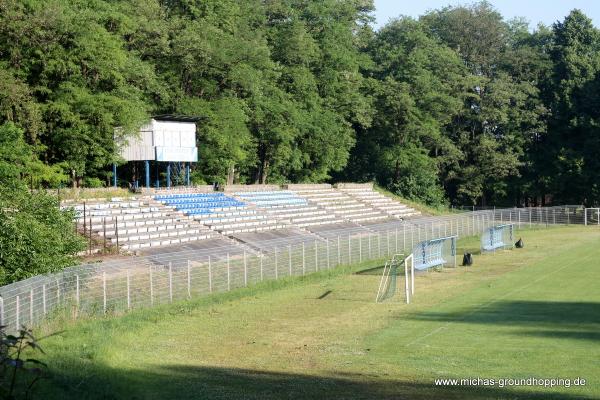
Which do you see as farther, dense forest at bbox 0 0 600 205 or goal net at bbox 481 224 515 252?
dense forest at bbox 0 0 600 205

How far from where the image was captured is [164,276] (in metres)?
26.3

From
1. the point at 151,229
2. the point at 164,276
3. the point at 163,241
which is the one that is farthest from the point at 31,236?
the point at 151,229

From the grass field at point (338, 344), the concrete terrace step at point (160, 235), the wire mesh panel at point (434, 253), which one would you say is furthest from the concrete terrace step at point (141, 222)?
the wire mesh panel at point (434, 253)

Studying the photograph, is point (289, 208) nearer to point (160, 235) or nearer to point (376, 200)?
point (376, 200)

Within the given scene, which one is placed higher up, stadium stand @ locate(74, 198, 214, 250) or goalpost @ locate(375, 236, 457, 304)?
stadium stand @ locate(74, 198, 214, 250)

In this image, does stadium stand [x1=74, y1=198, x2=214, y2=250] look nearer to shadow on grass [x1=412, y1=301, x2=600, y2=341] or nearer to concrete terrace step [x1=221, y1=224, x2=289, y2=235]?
concrete terrace step [x1=221, y1=224, x2=289, y2=235]

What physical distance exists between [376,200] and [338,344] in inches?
1936

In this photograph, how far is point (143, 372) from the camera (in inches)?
609

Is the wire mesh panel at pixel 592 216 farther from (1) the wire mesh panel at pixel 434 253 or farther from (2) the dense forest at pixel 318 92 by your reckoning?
(1) the wire mesh panel at pixel 434 253

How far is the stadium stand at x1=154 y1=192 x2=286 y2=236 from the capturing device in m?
44.7

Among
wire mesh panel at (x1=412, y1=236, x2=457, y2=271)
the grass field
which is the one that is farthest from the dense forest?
the grass field

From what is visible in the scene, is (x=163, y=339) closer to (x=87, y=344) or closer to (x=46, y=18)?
(x=87, y=344)

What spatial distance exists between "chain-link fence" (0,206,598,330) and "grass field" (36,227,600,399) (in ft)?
2.78

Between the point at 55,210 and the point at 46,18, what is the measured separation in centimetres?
2050
